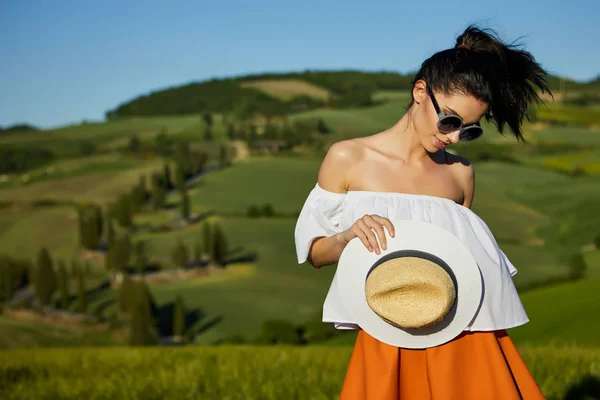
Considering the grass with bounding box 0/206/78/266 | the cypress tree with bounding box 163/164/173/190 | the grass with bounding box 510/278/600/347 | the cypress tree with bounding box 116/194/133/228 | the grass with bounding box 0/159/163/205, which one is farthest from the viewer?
the cypress tree with bounding box 163/164/173/190

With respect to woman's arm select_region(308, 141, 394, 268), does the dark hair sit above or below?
above

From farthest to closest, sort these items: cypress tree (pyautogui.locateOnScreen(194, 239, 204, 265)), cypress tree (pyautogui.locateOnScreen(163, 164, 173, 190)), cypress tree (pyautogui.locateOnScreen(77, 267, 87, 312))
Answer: cypress tree (pyautogui.locateOnScreen(163, 164, 173, 190)) → cypress tree (pyautogui.locateOnScreen(194, 239, 204, 265)) → cypress tree (pyautogui.locateOnScreen(77, 267, 87, 312))

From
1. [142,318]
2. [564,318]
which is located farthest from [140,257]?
[564,318]

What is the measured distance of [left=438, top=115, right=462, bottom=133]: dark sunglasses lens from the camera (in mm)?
3314

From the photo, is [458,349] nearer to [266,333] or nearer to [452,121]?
[452,121]

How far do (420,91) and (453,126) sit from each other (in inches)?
9.7

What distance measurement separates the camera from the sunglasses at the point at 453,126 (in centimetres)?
332

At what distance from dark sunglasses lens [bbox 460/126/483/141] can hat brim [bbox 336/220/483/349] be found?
0.42m

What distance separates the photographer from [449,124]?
3338 mm

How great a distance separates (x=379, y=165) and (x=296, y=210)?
82.2 metres

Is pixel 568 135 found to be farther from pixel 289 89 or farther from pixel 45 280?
pixel 45 280

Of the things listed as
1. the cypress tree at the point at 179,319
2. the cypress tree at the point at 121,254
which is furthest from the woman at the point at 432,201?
the cypress tree at the point at 121,254

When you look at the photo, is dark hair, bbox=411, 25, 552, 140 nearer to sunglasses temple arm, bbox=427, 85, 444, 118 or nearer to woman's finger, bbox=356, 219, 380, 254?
sunglasses temple arm, bbox=427, 85, 444, 118

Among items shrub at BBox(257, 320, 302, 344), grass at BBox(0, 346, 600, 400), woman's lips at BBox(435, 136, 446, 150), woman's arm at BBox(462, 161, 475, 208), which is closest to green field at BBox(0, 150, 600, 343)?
shrub at BBox(257, 320, 302, 344)
